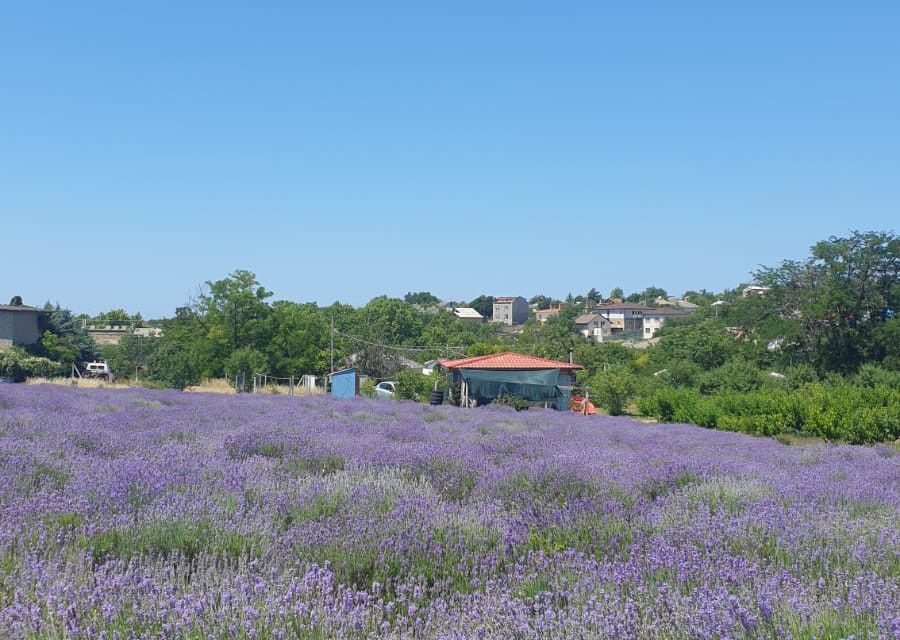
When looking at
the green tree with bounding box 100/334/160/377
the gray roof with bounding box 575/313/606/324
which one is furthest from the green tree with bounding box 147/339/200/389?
the gray roof with bounding box 575/313/606/324

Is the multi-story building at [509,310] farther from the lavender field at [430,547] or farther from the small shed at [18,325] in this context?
the lavender field at [430,547]

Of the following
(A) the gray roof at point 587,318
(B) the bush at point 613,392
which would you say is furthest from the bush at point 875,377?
(A) the gray roof at point 587,318

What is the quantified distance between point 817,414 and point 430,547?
17.7 m

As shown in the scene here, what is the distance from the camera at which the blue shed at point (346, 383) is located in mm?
27875

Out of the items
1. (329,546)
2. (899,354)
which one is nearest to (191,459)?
(329,546)

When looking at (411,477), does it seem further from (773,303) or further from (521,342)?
(521,342)

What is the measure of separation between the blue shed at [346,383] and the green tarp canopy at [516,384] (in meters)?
5.63

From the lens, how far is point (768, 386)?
28.7 metres

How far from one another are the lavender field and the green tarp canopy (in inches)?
699

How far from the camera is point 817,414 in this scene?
18281 millimetres

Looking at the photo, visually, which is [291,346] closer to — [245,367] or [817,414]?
[245,367]

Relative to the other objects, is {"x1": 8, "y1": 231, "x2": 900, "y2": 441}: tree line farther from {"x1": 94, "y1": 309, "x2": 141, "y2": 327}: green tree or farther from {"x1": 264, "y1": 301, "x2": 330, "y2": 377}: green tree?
{"x1": 94, "y1": 309, "x2": 141, "y2": 327}: green tree

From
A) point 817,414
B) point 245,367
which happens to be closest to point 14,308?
point 245,367

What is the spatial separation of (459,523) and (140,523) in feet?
4.96
